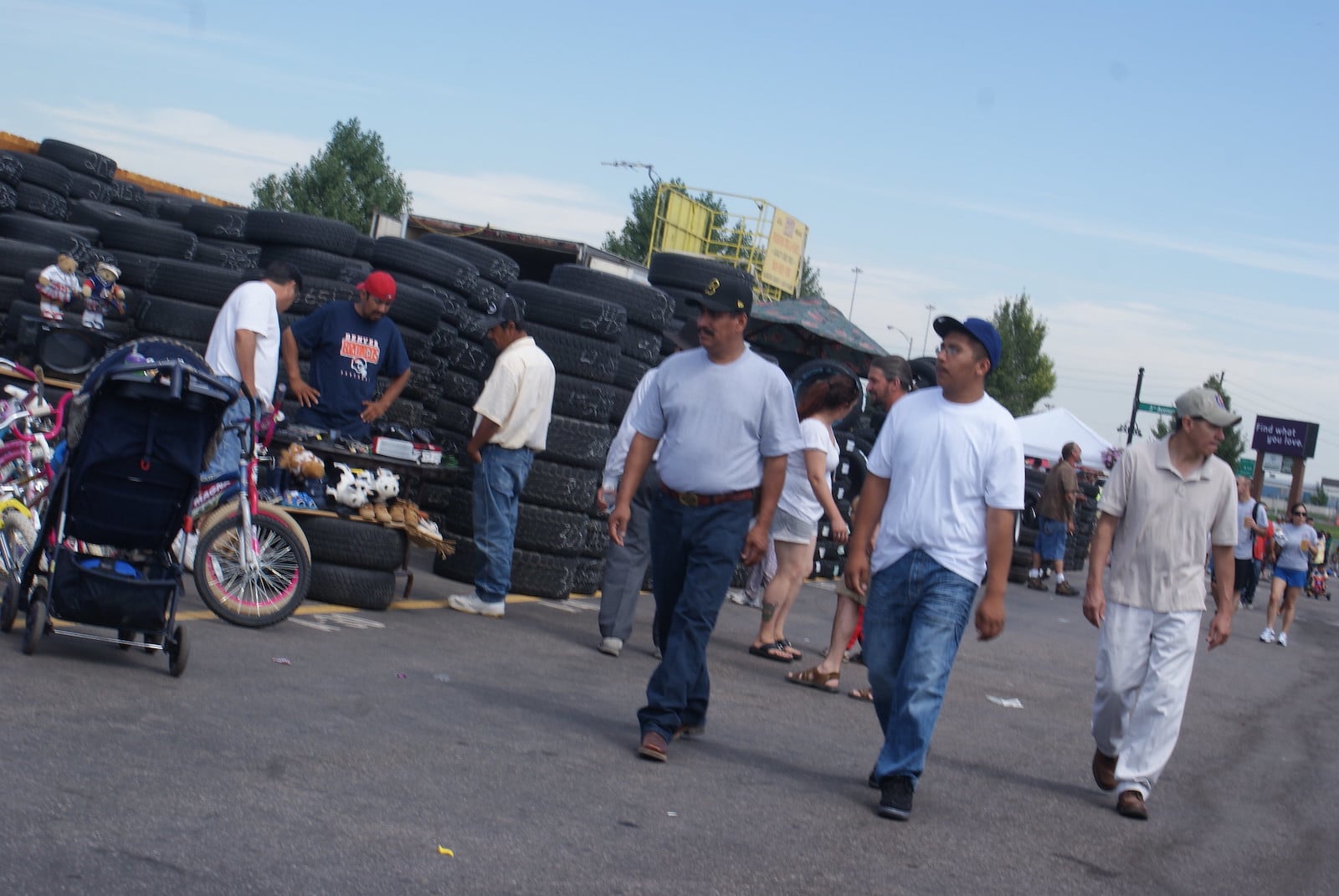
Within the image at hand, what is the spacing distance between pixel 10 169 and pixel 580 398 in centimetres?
1046

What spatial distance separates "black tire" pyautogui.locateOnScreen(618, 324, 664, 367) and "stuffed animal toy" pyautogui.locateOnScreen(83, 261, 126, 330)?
4678 millimetres

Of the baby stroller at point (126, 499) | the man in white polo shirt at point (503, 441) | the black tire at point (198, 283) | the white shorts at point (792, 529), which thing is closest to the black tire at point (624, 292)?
the man in white polo shirt at point (503, 441)

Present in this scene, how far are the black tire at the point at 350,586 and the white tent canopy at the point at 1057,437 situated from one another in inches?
1307

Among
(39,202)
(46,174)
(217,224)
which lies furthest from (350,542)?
(46,174)

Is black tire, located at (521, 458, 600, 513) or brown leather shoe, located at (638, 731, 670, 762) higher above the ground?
black tire, located at (521, 458, 600, 513)

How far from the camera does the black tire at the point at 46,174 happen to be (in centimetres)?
1894

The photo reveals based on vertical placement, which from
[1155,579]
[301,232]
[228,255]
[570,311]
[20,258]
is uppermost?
[301,232]

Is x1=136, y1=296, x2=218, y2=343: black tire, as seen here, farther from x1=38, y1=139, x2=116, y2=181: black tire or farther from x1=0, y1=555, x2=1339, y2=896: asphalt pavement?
x1=38, y1=139, x2=116, y2=181: black tire

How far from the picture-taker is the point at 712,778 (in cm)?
639

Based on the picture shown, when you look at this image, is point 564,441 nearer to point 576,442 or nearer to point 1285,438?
point 576,442

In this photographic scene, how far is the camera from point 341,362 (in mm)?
10352

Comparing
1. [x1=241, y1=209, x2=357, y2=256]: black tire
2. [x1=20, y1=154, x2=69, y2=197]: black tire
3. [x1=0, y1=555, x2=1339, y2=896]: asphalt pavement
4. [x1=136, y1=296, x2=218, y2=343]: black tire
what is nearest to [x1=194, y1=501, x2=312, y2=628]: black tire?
[x1=0, y1=555, x2=1339, y2=896]: asphalt pavement

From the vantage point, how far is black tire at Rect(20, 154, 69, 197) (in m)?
18.9

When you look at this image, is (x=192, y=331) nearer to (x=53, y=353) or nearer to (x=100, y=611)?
(x=53, y=353)
